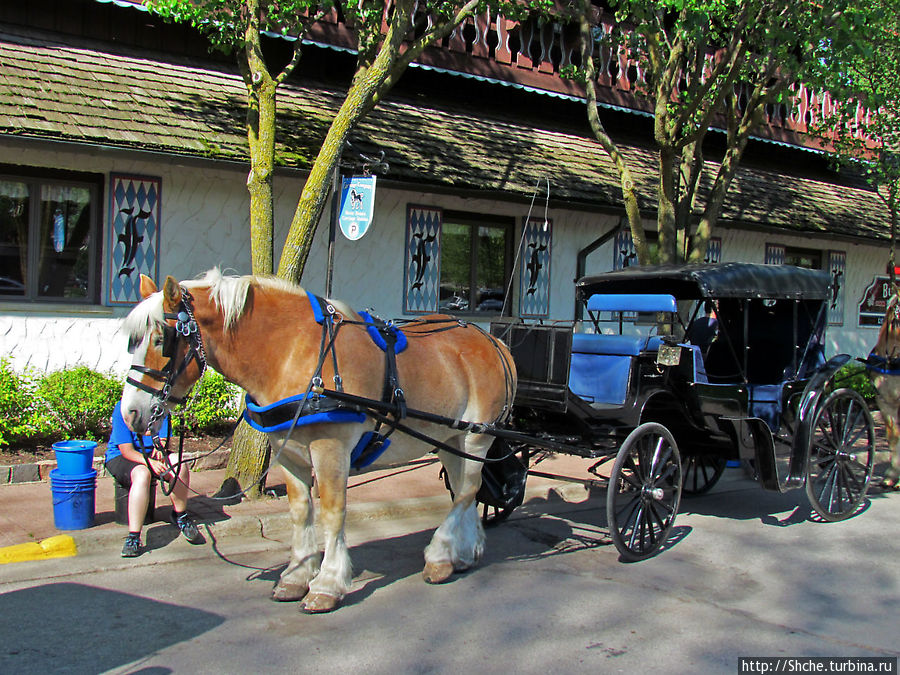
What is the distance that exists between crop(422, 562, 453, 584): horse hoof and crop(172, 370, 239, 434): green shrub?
4123mm

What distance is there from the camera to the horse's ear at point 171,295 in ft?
14.2

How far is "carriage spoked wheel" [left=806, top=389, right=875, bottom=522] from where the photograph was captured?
279 inches

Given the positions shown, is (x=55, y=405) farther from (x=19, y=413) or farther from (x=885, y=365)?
(x=885, y=365)

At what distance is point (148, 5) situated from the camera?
821 centimetres

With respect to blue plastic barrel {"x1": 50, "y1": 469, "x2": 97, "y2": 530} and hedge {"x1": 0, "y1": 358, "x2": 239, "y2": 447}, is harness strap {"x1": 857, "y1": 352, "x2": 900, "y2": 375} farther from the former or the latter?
blue plastic barrel {"x1": 50, "y1": 469, "x2": 97, "y2": 530}

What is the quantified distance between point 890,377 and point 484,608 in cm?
571

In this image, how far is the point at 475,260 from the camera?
1192 cm

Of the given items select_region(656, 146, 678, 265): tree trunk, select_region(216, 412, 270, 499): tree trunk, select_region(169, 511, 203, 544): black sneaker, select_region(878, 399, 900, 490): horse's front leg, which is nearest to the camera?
select_region(169, 511, 203, 544): black sneaker

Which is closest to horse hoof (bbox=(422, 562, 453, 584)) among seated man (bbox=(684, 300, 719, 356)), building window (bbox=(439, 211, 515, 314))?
seated man (bbox=(684, 300, 719, 356))

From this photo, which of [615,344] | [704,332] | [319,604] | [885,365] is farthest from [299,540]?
[885,365]

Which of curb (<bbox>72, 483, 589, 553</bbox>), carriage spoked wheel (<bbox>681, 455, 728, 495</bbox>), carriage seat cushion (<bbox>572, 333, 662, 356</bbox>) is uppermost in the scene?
carriage seat cushion (<bbox>572, 333, 662, 356</bbox>)

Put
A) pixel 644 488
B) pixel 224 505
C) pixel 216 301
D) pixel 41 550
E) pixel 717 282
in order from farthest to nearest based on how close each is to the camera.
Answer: pixel 224 505, pixel 717 282, pixel 644 488, pixel 41 550, pixel 216 301

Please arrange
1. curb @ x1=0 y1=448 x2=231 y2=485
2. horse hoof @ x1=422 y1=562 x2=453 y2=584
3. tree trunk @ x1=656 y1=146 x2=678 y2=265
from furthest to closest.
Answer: tree trunk @ x1=656 y1=146 x2=678 y2=265 → curb @ x1=0 y1=448 x2=231 y2=485 → horse hoof @ x1=422 y1=562 x2=453 y2=584

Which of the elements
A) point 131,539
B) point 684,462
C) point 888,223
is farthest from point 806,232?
point 131,539
